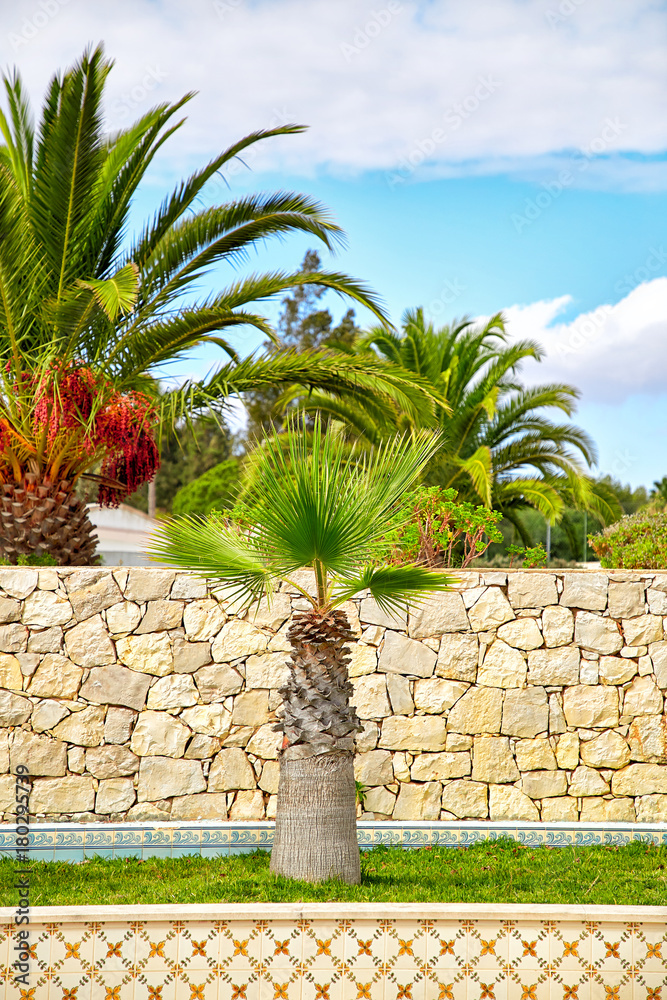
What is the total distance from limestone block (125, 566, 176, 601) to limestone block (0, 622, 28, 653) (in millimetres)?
870

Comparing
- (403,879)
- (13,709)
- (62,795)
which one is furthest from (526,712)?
(13,709)

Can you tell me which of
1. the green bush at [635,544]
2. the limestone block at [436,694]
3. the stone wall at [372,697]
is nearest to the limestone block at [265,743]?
the stone wall at [372,697]

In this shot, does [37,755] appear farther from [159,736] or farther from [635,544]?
[635,544]

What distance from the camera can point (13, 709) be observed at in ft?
21.8

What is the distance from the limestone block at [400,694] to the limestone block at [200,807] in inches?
60.2

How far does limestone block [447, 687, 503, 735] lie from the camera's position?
267 inches

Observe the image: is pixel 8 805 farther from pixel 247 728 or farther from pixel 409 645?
pixel 409 645

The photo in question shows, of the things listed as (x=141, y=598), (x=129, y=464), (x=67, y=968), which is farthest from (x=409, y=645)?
(x=67, y=968)

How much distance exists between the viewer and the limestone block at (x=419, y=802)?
6.68 m

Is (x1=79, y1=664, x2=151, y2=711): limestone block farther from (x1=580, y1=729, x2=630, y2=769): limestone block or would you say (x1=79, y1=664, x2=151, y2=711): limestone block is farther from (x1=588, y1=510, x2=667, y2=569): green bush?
(x1=588, y1=510, x2=667, y2=569): green bush

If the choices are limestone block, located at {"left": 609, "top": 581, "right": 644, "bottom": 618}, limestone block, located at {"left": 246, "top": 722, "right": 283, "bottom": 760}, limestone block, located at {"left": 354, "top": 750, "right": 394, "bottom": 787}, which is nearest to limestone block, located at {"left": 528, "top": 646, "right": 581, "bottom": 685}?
limestone block, located at {"left": 609, "top": 581, "right": 644, "bottom": 618}

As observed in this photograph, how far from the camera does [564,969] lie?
3.99m

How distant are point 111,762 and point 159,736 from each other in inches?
16.6

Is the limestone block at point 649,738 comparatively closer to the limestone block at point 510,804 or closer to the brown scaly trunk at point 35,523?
the limestone block at point 510,804
